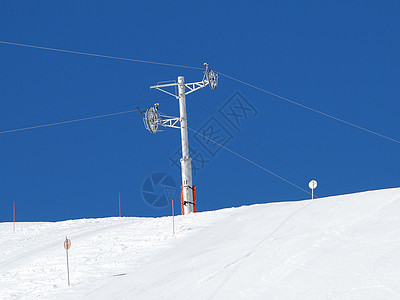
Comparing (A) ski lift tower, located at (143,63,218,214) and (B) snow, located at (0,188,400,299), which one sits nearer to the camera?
(B) snow, located at (0,188,400,299)

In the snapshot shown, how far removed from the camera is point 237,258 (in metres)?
10.9

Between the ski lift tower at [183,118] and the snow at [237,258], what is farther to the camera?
the ski lift tower at [183,118]

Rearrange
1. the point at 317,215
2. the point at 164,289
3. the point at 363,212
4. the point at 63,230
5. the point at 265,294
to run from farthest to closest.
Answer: the point at 63,230 < the point at 317,215 < the point at 363,212 < the point at 164,289 < the point at 265,294

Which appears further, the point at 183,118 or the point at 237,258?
the point at 183,118

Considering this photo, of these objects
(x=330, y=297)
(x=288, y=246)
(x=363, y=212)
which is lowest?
(x=330, y=297)

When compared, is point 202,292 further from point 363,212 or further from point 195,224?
point 195,224

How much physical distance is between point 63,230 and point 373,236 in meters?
13.0

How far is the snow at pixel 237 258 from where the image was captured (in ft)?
28.5

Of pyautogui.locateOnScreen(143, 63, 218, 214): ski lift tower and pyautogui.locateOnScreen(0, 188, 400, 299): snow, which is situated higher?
pyautogui.locateOnScreen(143, 63, 218, 214): ski lift tower

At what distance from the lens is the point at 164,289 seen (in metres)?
10.0

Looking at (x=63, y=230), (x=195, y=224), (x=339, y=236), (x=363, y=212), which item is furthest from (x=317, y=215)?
(x=63, y=230)

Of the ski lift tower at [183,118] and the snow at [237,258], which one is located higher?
the ski lift tower at [183,118]

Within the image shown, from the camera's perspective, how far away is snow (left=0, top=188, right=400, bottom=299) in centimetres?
868

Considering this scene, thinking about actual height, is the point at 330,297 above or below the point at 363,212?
below
